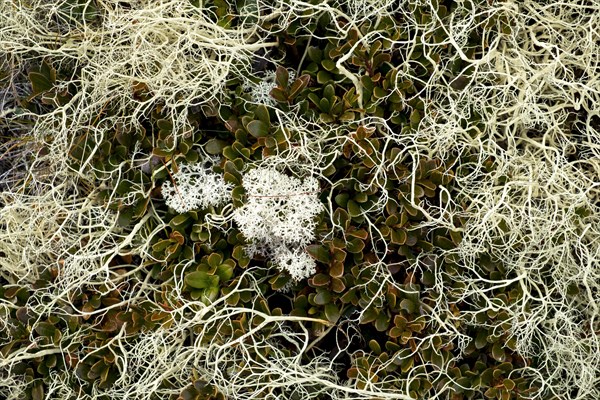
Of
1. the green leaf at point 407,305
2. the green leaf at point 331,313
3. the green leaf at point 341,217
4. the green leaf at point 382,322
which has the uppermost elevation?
the green leaf at point 341,217

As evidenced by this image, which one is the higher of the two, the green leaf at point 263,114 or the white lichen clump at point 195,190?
the green leaf at point 263,114

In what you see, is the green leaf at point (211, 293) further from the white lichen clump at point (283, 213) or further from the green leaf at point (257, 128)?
the green leaf at point (257, 128)

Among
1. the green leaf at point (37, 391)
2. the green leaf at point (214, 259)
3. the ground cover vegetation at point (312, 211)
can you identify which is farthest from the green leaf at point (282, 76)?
the green leaf at point (37, 391)

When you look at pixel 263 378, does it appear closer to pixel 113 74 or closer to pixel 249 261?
pixel 249 261

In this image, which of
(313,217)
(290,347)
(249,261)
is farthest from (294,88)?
(290,347)

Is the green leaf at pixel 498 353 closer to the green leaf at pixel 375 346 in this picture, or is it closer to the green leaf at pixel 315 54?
the green leaf at pixel 375 346

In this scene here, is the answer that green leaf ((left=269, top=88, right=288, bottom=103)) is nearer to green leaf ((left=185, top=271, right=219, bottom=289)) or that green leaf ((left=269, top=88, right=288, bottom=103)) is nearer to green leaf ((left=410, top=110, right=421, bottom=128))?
green leaf ((left=410, top=110, right=421, bottom=128))

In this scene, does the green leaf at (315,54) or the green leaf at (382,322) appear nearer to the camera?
the green leaf at (382,322)

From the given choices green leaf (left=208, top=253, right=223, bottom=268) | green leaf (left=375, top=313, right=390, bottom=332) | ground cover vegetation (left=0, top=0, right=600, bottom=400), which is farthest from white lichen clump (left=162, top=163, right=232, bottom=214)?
green leaf (left=375, top=313, right=390, bottom=332)

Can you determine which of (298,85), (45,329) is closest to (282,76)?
(298,85)
